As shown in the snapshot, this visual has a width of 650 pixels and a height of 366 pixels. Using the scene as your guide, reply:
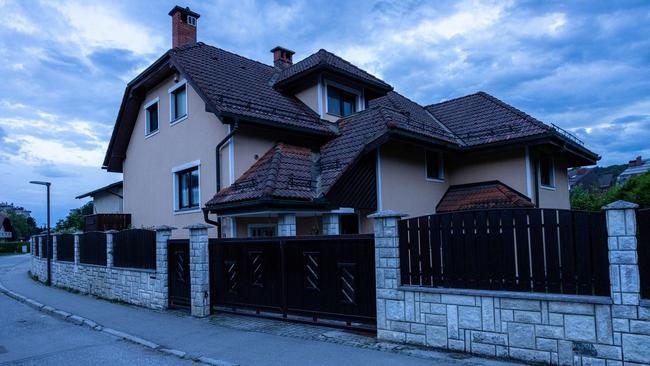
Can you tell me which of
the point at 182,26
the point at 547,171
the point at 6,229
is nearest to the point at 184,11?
the point at 182,26

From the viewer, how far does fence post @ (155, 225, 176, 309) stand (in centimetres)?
1138

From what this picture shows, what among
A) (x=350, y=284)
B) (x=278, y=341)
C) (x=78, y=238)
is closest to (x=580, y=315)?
(x=350, y=284)

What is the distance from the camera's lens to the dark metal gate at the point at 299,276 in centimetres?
799

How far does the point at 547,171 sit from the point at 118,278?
14742 millimetres

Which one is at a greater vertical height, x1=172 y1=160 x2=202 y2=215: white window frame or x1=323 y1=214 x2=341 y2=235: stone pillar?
x1=172 y1=160 x2=202 y2=215: white window frame

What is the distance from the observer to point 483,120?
17.6 metres

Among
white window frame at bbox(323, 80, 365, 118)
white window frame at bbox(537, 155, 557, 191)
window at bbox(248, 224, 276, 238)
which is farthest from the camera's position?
white window frame at bbox(323, 80, 365, 118)

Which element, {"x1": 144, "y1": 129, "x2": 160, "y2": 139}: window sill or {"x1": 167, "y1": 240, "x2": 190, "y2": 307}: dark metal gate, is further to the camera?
{"x1": 144, "y1": 129, "x2": 160, "y2": 139}: window sill

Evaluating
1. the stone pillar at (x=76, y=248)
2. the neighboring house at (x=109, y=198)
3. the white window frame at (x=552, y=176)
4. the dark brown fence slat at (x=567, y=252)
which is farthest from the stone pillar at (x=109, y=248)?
the white window frame at (x=552, y=176)

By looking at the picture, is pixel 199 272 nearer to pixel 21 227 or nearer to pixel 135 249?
pixel 135 249

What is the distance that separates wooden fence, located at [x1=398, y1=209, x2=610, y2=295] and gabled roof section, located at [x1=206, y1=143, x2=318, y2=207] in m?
4.76

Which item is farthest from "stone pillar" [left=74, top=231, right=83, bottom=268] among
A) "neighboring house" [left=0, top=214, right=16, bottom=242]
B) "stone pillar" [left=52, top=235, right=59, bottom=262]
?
"neighboring house" [left=0, top=214, right=16, bottom=242]

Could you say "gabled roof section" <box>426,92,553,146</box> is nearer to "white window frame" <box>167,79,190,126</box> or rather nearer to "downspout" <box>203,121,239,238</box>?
"downspout" <box>203,121,239,238</box>

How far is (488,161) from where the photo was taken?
53.5ft
